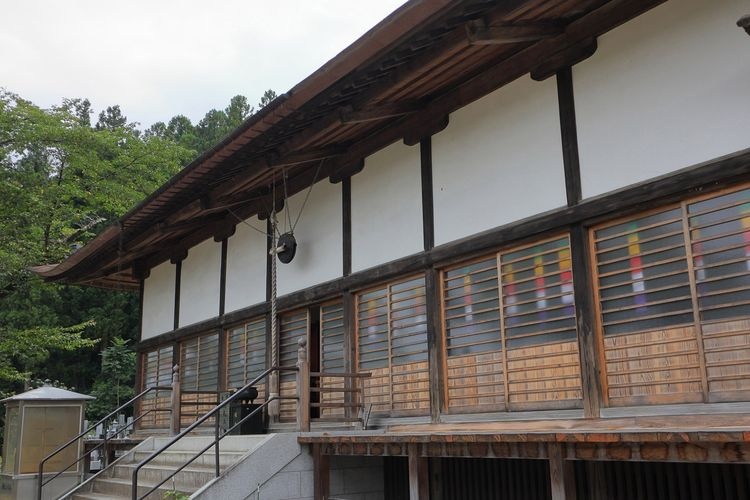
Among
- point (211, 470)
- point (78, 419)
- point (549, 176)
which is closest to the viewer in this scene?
point (549, 176)

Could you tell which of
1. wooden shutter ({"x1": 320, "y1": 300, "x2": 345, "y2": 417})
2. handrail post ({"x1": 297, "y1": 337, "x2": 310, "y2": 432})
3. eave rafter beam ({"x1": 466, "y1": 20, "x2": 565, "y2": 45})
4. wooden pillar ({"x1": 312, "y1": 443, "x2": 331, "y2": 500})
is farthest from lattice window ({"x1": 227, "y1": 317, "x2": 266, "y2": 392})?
eave rafter beam ({"x1": 466, "y1": 20, "x2": 565, "y2": 45})

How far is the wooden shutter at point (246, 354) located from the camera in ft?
37.3

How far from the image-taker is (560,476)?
5398 mm

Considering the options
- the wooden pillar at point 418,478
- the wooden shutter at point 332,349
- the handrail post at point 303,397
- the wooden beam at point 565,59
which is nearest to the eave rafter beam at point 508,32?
the wooden beam at point 565,59

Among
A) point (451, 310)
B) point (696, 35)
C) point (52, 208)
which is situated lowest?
point (451, 310)

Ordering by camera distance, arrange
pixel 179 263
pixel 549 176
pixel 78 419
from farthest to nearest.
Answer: pixel 179 263
pixel 78 419
pixel 549 176

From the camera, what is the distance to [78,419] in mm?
12586

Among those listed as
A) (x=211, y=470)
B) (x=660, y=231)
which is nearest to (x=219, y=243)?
(x=211, y=470)

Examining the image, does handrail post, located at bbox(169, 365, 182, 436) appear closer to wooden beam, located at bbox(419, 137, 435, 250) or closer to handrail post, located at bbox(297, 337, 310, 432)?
handrail post, located at bbox(297, 337, 310, 432)

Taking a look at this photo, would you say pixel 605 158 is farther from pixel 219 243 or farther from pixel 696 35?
pixel 219 243

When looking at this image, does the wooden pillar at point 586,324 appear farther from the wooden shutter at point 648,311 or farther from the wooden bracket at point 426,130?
the wooden bracket at point 426,130

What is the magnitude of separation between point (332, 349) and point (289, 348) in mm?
1207

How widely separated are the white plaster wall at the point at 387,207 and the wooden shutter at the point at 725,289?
3.35 m

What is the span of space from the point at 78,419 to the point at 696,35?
11340mm
